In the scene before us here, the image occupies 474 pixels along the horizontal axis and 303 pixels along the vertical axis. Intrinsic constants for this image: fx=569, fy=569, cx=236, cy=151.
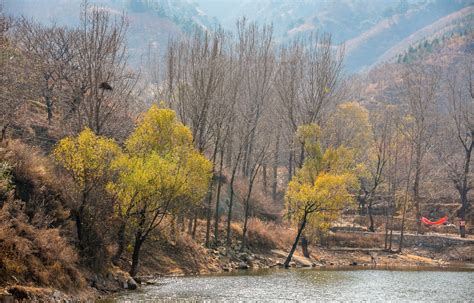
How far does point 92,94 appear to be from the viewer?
115ft

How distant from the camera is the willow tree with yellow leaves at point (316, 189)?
4288 cm

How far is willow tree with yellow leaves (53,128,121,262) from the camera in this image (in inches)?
1063

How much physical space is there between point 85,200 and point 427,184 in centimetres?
5021

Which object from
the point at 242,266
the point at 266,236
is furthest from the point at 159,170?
the point at 266,236

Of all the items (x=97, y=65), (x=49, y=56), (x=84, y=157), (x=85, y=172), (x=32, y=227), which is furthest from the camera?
(x=49, y=56)

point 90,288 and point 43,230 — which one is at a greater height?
point 43,230

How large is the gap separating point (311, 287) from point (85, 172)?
13197 mm

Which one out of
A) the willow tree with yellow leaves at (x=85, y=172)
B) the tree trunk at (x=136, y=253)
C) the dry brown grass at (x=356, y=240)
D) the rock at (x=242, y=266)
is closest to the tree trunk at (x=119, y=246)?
the tree trunk at (x=136, y=253)

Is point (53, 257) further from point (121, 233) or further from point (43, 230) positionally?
point (121, 233)

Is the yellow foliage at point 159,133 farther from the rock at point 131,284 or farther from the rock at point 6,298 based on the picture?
the rock at point 6,298

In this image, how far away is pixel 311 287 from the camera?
30312 millimetres

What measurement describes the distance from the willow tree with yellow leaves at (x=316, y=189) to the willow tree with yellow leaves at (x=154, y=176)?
10964 millimetres

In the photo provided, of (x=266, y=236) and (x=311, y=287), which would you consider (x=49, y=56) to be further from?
(x=311, y=287)

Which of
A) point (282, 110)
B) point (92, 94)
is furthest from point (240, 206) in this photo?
point (92, 94)
